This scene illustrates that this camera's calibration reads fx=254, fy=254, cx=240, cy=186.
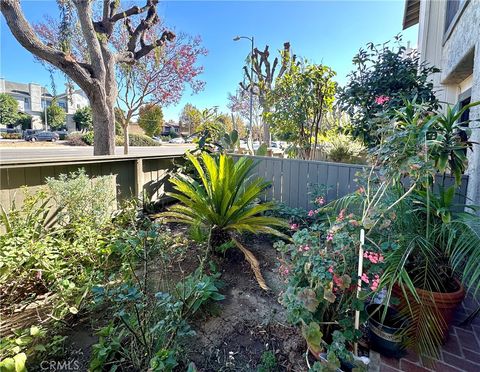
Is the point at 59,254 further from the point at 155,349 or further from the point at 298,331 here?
the point at 298,331

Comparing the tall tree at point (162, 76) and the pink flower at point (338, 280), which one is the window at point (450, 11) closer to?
the pink flower at point (338, 280)

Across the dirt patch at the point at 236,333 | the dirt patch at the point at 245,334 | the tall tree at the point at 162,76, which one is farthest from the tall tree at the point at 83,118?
the dirt patch at the point at 245,334

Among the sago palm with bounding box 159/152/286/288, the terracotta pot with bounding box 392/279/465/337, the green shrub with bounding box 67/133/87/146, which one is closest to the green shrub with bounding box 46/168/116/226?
the sago palm with bounding box 159/152/286/288

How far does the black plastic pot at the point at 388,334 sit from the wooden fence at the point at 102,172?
10.2 feet

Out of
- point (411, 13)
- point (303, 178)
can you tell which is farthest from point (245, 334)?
point (411, 13)

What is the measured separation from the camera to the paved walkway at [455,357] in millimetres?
1441

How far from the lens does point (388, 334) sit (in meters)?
1.51

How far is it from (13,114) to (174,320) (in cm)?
3378

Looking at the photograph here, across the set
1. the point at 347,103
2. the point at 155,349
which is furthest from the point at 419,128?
the point at 347,103

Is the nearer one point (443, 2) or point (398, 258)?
point (398, 258)

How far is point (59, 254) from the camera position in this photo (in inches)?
84.6

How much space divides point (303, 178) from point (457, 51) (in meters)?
2.92

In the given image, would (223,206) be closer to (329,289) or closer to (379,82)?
(329,289)

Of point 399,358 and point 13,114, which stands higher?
point 13,114
